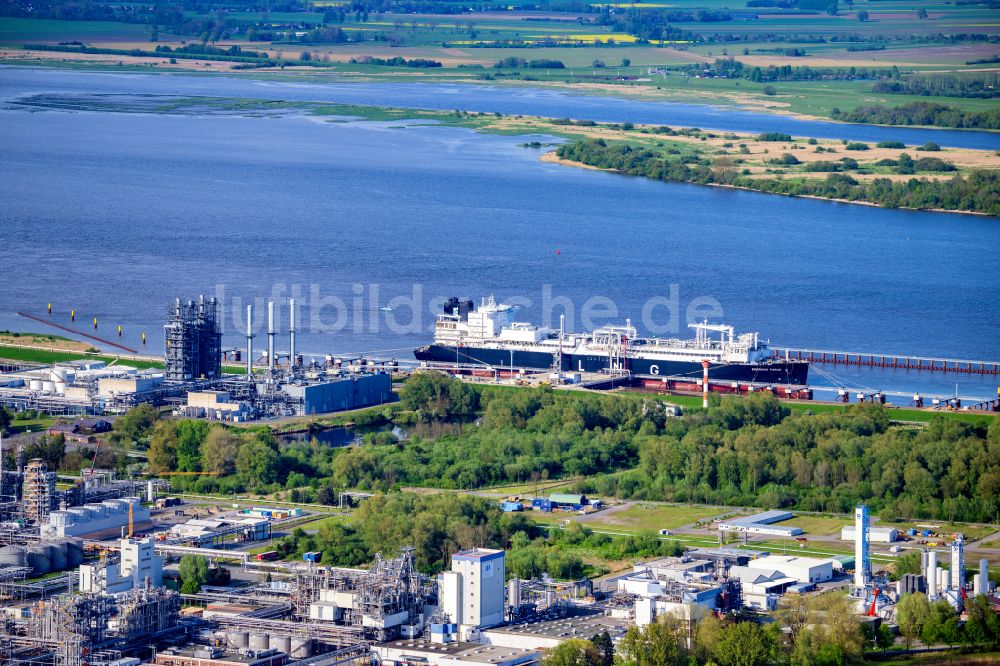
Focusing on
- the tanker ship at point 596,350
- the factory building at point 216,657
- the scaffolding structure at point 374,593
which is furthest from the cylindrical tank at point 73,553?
the tanker ship at point 596,350

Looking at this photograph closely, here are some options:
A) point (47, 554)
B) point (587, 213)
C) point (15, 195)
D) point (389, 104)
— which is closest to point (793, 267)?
point (587, 213)

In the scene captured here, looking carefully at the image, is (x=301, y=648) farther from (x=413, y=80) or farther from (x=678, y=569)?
(x=413, y=80)

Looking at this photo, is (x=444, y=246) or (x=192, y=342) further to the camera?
(x=444, y=246)

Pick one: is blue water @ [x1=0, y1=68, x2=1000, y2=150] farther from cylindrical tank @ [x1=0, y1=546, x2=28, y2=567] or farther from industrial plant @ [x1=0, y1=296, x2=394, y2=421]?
cylindrical tank @ [x1=0, y1=546, x2=28, y2=567]

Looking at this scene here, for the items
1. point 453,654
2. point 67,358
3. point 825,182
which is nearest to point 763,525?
point 453,654

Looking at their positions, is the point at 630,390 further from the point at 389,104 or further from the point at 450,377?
the point at 389,104

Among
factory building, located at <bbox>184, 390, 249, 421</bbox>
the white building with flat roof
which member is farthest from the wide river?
the white building with flat roof

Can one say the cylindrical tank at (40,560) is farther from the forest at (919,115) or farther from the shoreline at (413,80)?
the shoreline at (413,80)
